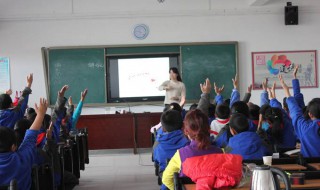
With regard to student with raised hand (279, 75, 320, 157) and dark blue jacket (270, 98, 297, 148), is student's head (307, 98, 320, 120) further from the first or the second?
dark blue jacket (270, 98, 297, 148)

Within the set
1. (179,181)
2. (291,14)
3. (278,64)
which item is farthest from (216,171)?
(291,14)

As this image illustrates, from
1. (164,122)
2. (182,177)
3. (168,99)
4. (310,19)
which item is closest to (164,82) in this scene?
(168,99)

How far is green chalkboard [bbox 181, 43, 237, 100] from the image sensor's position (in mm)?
8711

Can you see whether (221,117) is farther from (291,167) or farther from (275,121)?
(291,167)

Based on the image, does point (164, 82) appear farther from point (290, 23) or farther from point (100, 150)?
point (290, 23)

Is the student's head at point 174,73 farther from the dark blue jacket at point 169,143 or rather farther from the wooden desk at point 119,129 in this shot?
the dark blue jacket at point 169,143

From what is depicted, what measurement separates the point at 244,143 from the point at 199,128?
761mm

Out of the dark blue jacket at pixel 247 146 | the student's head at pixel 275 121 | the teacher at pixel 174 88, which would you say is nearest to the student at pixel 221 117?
the student's head at pixel 275 121

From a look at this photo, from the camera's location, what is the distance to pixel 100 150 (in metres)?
8.41

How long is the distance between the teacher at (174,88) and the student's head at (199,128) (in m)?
5.40

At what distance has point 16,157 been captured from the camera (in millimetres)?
2824

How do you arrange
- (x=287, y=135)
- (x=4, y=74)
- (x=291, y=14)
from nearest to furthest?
1. (x=287, y=135)
2. (x=4, y=74)
3. (x=291, y=14)

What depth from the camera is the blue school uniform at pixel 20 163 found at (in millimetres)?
2795

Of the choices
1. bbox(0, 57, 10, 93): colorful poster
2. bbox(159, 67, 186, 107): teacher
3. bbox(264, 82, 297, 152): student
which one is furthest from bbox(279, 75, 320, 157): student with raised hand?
bbox(0, 57, 10, 93): colorful poster
